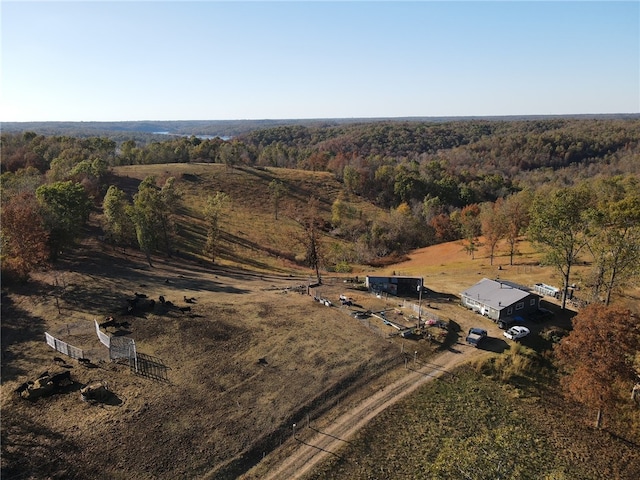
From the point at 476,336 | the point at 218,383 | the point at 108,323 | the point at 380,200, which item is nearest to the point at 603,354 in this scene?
the point at 476,336

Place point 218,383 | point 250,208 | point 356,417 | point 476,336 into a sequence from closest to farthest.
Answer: point 356,417 < point 218,383 < point 476,336 < point 250,208

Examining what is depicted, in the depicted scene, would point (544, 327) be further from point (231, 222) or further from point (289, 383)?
point (231, 222)

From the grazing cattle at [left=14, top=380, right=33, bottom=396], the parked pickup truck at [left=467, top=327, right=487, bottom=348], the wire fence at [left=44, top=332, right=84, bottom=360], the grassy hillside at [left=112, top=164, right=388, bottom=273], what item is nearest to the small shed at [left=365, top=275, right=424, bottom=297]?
the parked pickup truck at [left=467, top=327, right=487, bottom=348]

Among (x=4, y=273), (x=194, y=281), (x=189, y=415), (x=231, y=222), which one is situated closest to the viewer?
(x=189, y=415)

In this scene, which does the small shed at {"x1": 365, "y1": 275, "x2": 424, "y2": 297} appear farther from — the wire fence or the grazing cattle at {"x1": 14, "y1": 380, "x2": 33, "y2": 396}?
the grazing cattle at {"x1": 14, "y1": 380, "x2": 33, "y2": 396}

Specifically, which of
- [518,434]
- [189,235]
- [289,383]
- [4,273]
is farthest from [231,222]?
[518,434]

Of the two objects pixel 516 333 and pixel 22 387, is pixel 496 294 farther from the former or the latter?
pixel 22 387
